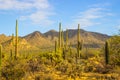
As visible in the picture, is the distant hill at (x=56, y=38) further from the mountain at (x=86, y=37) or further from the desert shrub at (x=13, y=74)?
the desert shrub at (x=13, y=74)

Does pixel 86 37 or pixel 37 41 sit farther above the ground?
pixel 86 37

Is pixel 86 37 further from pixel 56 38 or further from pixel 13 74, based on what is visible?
pixel 13 74

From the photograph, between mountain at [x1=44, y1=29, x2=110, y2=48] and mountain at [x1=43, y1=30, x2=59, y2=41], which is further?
mountain at [x1=43, y1=30, x2=59, y2=41]

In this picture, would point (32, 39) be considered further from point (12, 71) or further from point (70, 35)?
point (12, 71)

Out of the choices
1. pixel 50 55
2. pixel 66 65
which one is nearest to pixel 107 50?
pixel 66 65

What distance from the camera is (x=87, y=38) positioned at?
178750 mm

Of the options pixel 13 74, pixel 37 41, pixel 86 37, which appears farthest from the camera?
pixel 86 37

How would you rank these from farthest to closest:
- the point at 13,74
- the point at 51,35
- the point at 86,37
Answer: the point at 51,35
the point at 86,37
the point at 13,74

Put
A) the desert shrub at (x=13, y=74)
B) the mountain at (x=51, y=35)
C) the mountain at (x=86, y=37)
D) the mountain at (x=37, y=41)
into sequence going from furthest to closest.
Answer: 1. the mountain at (x=51, y=35)
2. the mountain at (x=86, y=37)
3. the mountain at (x=37, y=41)
4. the desert shrub at (x=13, y=74)

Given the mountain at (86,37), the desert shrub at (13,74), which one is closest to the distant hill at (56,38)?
the mountain at (86,37)

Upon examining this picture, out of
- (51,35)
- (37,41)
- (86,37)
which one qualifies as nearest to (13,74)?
(37,41)

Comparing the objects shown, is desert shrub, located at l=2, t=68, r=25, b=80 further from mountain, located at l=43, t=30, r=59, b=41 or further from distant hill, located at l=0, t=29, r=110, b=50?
mountain, located at l=43, t=30, r=59, b=41

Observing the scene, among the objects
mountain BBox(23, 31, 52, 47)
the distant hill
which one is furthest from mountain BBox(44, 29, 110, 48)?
mountain BBox(23, 31, 52, 47)

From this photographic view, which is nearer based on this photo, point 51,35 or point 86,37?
point 86,37
